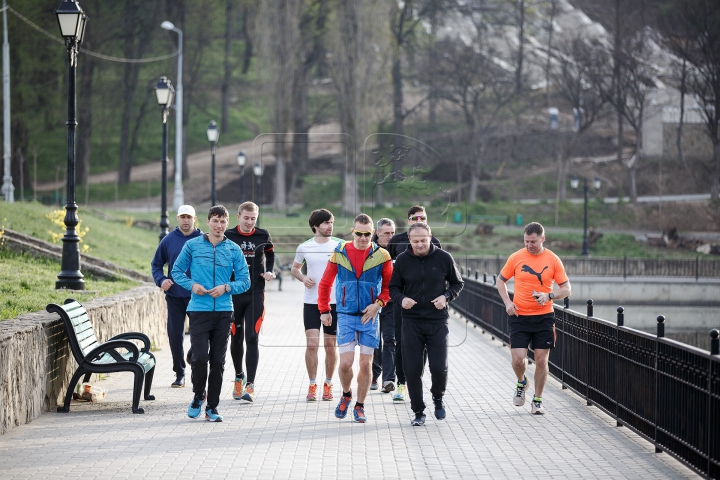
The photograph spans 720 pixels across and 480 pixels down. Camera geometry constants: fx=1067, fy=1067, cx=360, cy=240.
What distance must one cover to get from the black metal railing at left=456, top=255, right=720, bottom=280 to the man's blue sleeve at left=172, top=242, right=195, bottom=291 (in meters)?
28.0

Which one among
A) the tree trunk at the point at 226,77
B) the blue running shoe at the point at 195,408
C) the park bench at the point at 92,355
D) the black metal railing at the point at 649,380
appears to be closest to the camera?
the black metal railing at the point at 649,380

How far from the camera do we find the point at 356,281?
966 cm

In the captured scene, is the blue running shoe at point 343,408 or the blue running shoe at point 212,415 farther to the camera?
the blue running shoe at point 343,408

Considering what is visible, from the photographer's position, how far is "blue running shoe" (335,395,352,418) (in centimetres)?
968

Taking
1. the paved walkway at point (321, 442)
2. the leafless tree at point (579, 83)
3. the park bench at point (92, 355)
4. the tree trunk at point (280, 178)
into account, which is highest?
the leafless tree at point (579, 83)

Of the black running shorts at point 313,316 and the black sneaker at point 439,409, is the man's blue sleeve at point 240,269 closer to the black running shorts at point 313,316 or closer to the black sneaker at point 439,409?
the black running shorts at point 313,316

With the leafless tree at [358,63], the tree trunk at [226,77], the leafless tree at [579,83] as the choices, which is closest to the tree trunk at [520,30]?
the leafless tree at [579,83]

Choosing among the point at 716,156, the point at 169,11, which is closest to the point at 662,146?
the point at 716,156

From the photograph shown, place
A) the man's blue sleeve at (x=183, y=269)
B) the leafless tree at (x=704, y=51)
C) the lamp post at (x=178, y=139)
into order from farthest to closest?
the leafless tree at (x=704, y=51)
the lamp post at (x=178, y=139)
the man's blue sleeve at (x=183, y=269)

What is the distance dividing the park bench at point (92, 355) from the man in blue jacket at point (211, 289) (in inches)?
32.5

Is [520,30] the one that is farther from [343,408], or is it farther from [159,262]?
[343,408]

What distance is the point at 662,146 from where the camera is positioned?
213 feet

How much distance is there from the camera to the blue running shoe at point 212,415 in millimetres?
9398

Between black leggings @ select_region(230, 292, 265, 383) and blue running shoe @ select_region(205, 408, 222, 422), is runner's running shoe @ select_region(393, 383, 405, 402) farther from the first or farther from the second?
blue running shoe @ select_region(205, 408, 222, 422)
